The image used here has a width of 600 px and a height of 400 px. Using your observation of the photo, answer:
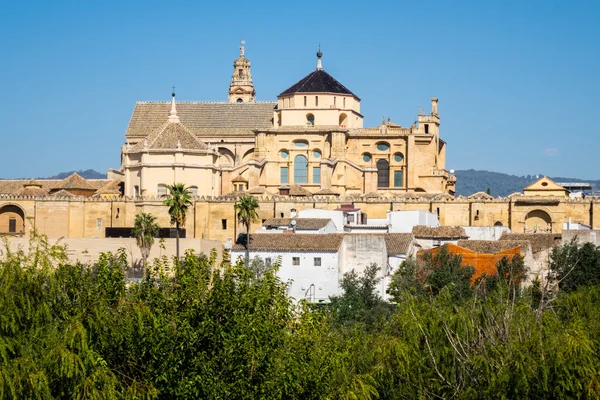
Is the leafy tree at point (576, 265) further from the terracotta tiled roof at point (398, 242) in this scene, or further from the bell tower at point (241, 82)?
the bell tower at point (241, 82)

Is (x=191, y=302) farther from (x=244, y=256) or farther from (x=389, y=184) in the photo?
(x=389, y=184)

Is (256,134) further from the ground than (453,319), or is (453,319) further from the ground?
(256,134)

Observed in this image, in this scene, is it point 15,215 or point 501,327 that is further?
point 15,215

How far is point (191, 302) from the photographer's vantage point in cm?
2830

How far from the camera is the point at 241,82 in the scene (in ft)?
351

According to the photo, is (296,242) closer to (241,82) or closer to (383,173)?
(383,173)

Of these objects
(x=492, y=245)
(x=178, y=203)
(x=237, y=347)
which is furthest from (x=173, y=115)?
(x=237, y=347)

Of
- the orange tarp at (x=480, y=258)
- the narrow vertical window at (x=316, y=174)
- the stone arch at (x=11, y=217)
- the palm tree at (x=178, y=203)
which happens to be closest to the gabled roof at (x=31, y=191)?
the stone arch at (x=11, y=217)

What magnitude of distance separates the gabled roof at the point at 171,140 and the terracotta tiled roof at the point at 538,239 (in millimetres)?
19676

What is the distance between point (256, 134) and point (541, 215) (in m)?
18.4

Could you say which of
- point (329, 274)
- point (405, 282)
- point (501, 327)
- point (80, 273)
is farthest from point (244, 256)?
point (501, 327)

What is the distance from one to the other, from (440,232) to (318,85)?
70.5 feet

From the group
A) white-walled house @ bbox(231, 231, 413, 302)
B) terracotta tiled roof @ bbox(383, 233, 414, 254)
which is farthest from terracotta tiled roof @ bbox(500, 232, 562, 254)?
white-walled house @ bbox(231, 231, 413, 302)

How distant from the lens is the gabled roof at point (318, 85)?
78000 mm
